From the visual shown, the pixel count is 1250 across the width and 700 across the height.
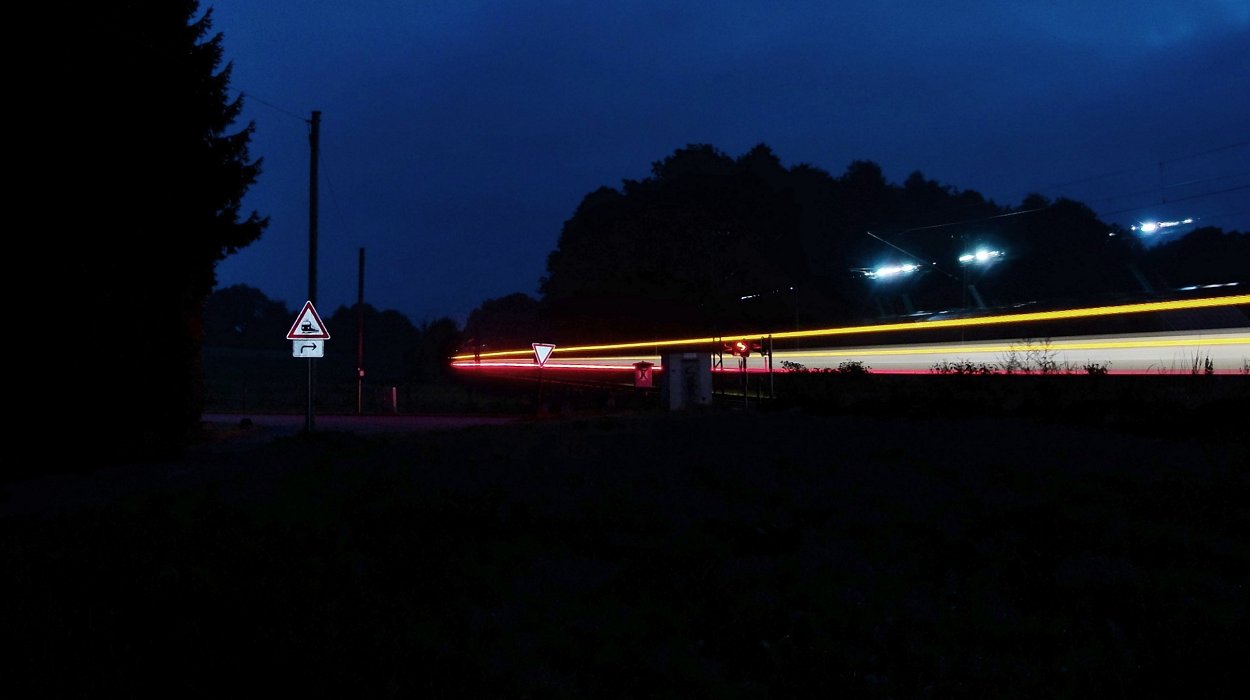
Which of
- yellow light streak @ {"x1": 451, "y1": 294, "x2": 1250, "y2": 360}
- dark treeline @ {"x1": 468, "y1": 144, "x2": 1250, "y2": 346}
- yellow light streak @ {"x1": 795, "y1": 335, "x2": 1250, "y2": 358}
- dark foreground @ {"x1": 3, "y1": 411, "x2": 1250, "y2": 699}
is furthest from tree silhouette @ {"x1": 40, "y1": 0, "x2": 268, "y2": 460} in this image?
dark treeline @ {"x1": 468, "y1": 144, "x2": 1250, "y2": 346}

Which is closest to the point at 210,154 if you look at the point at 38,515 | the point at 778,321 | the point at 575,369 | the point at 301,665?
the point at 38,515

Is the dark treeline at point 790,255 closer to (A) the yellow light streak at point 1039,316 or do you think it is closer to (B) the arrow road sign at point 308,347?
(A) the yellow light streak at point 1039,316

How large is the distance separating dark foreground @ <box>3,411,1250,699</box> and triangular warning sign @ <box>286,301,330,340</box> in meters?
7.55

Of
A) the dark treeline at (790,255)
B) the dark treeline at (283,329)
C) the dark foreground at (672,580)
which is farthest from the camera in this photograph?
the dark treeline at (283,329)

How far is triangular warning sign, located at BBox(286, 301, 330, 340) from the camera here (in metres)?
16.9

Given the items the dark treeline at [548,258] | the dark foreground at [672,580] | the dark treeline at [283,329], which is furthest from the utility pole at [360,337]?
the dark treeline at [283,329]

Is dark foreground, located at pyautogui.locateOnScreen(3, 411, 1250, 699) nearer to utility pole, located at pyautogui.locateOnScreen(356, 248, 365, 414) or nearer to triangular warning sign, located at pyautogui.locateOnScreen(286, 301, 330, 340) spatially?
triangular warning sign, located at pyautogui.locateOnScreen(286, 301, 330, 340)

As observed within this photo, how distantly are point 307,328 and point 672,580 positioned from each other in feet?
42.8

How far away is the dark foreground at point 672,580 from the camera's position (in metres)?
4.44

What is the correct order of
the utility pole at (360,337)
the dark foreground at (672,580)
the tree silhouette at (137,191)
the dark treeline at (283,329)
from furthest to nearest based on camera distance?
1. the dark treeline at (283,329)
2. the utility pole at (360,337)
3. the tree silhouette at (137,191)
4. the dark foreground at (672,580)

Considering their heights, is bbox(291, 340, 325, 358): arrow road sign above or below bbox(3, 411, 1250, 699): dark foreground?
above

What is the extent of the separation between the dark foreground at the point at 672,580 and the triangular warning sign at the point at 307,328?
7.55 metres

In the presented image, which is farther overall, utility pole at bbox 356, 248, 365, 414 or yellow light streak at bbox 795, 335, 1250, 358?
utility pole at bbox 356, 248, 365, 414

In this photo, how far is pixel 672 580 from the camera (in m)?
5.72
